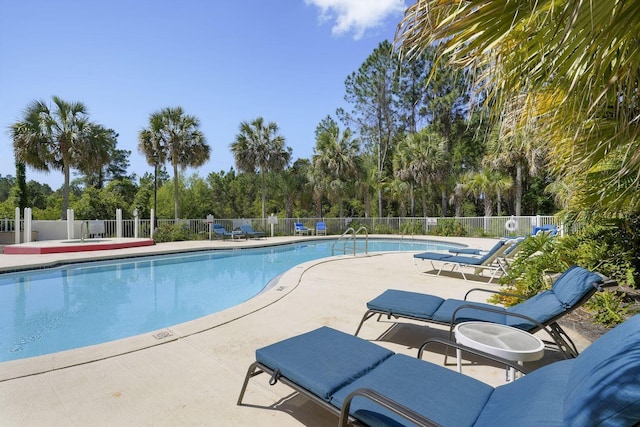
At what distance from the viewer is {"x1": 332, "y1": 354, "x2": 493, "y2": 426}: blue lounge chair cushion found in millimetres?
1457

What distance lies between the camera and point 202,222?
16.8 meters

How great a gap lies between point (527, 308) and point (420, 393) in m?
1.89

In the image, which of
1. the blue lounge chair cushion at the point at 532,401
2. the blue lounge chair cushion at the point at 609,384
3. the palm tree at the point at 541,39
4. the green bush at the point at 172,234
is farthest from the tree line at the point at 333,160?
the blue lounge chair cushion at the point at 609,384

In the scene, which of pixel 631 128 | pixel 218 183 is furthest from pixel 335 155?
pixel 631 128

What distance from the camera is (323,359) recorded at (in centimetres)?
196

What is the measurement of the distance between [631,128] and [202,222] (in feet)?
55.1

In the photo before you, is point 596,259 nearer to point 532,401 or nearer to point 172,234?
point 532,401

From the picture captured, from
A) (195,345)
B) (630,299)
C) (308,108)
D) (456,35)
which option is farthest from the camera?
(308,108)

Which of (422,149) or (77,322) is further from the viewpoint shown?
(422,149)

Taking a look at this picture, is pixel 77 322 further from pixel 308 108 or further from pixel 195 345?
pixel 308 108

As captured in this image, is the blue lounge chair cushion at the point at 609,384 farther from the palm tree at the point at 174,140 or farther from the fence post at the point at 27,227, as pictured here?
the palm tree at the point at 174,140

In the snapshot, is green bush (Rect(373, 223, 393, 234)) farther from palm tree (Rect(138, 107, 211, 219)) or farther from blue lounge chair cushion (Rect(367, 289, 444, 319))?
blue lounge chair cushion (Rect(367, 289, 444, 319))

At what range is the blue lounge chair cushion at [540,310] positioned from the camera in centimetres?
250

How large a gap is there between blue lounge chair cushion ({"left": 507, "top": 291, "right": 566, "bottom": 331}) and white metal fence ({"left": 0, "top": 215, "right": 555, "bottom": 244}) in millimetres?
15577
